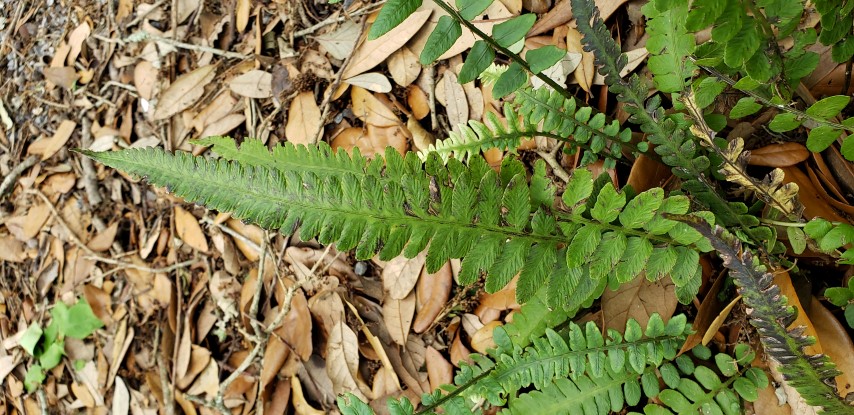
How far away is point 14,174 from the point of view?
3.31 m

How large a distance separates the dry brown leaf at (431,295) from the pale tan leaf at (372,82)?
658 mm

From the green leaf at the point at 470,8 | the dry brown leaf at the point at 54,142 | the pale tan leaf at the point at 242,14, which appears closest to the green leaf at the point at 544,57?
the green leaf at the point at 470,8

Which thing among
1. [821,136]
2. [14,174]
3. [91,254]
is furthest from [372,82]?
[14,174]

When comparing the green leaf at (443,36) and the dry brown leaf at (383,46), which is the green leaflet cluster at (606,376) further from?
the dry brown leaf at (383,46)

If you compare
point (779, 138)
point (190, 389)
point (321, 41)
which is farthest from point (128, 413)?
point (779, 138)

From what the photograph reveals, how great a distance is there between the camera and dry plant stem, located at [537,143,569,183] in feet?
6.31

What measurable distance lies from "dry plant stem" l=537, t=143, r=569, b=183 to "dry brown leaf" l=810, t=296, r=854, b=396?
72cm

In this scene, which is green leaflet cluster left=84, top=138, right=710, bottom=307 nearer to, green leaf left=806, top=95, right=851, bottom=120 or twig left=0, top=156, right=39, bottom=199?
green leaf left=806, top=95, right=851, bottom=120

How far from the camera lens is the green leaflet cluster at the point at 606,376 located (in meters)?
1.48

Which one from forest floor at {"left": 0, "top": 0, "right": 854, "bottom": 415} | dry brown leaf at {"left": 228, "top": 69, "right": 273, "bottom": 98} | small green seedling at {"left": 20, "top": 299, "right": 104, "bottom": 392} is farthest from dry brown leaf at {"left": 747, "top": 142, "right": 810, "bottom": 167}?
A: small green seedling at {"left": 20, "top": 299, "right": 104, "bottom": 392}

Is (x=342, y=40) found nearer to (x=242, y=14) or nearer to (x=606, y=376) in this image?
(x=242, y=14)

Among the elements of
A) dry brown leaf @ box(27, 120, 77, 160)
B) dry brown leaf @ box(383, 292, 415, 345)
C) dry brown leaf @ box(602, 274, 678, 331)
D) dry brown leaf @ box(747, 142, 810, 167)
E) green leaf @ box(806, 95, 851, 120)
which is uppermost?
green leaf @ box(806, 95, 851, 120)

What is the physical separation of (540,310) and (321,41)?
4.38 feet

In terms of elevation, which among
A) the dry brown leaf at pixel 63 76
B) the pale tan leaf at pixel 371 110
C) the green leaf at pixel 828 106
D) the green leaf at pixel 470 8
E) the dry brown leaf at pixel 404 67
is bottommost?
the dry brown leaf at pixel 63 76
